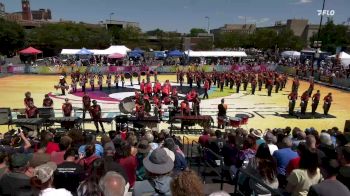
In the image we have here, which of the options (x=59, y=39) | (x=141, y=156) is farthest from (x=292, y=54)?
(x=141, y=156)

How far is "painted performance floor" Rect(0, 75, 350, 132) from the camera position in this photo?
64.0 ft

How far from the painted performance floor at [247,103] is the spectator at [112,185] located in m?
Result: 13.9

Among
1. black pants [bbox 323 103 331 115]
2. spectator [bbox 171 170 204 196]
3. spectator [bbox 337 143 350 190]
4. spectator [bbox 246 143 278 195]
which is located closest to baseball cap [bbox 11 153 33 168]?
spectator [bbox 171 170 204 196]

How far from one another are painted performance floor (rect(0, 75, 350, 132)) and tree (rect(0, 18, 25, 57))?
40.1 metres

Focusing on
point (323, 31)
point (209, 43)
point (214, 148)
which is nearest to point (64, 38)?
point (209, 43)

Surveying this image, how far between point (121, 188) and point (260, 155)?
2.39 metres

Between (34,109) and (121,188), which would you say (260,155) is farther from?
(34,109)

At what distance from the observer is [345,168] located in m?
5.38

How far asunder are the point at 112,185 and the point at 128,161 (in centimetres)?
228

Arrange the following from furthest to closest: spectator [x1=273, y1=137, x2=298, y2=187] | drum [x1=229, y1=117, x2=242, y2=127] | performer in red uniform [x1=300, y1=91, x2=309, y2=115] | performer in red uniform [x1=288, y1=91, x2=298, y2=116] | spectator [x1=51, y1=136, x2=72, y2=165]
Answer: performer in red uniform [x1=288, y1=91, x2=298, y2=116]
performer in red uniform [x1=300, y1=91, x2=309, y2=115]
drum [x1=229, y1=117, x2=242, y2=127]
spectator [x1=273, y1=137, x2=298, y2=187]
spectator [x1=51, y1=136, x2=72, y2=165]

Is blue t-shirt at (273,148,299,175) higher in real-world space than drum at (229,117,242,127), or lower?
higher

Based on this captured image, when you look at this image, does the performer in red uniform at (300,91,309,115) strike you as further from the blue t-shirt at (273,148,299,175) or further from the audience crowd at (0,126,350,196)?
the blue t-shirt at (273,148,299,175)

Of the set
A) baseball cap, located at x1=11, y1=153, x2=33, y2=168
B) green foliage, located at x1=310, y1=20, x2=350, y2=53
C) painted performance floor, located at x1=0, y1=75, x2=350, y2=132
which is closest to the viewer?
baseball cap, located at x1=11, y1=153, x2=33, y2=168

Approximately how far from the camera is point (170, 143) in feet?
25.3
